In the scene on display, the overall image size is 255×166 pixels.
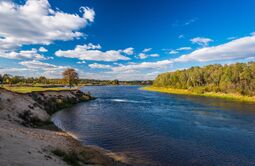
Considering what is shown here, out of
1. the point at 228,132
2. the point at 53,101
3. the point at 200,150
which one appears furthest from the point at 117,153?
the point at 53,101

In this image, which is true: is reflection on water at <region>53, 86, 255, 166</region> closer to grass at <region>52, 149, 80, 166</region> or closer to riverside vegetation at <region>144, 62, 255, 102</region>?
grass at <region>52, 149, 80, 166</region>

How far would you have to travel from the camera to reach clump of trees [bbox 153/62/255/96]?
9344 centimetres

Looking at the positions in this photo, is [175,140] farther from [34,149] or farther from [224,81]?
[224,81]

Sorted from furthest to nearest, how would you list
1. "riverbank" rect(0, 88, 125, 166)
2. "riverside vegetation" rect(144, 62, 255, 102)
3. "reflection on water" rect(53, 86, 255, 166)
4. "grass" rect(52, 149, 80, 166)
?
"riverside vegetation" rect(144, 62, 255, 102), "reflection on water" rect(53, 86, 255, 166), "grass" rect(52, 149, 80, 166), "riverbank" rect(0, 88, 125, 166)

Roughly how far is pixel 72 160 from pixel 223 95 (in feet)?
311

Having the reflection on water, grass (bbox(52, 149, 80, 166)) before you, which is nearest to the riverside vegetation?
the reflection on water

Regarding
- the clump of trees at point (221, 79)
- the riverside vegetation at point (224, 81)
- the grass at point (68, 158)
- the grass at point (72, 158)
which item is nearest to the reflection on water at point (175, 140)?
the grass at point (72, 158)

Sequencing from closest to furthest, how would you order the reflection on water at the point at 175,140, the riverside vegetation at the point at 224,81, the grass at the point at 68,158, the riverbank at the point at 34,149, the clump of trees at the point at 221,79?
the riverbank at the point at 34,149
the grass at the point at 68,158
the reflection on water at the point at 175,140
the riverside vegetation at the point at 224,81
the clump of trees at the point at 221,79

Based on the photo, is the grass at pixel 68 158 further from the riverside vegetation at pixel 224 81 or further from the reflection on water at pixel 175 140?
the riverside vegetation at pixel 224 81

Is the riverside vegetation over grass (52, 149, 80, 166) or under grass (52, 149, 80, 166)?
over

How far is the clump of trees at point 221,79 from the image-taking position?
9344cm

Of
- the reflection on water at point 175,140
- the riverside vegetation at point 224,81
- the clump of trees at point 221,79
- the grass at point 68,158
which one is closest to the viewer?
the grass at point 68,158

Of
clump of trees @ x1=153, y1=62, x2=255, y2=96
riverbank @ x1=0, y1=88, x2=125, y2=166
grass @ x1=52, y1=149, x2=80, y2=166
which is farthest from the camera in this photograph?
clump of trees @ x1=153, y1=62, x2=255, y2=96

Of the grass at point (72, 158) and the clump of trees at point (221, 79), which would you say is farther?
the clump of trees at point (221, 79)
